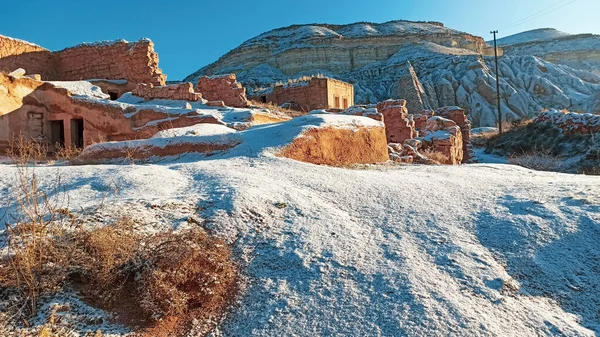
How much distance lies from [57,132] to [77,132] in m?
0.61

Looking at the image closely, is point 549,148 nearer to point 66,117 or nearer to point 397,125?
point 397,125

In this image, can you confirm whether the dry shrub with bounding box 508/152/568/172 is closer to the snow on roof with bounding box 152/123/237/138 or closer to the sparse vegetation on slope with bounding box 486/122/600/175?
the sparse vegetation on slope with bounding box 486/122/600/175

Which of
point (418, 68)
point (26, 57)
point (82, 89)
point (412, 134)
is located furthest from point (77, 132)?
point (418, 68)

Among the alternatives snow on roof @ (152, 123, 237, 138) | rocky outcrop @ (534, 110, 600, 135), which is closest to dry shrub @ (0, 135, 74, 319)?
snow on roof @ (152, 123, 237, 138)

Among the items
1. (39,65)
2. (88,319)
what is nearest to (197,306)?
(88,319)

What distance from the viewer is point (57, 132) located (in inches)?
467

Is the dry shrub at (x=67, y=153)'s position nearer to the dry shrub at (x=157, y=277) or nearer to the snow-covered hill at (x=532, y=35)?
the dry shrub at (x=157, y=277)

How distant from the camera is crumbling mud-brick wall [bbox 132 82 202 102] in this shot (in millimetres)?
12555

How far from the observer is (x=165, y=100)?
1240 cm

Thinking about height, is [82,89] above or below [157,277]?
above

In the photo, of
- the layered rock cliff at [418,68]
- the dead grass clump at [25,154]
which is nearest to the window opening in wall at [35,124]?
the dead grass clump at [25,154]

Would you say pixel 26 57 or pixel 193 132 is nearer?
pixel 193 132

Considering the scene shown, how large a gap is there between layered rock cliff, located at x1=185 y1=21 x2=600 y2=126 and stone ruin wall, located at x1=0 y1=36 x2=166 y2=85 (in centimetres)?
2062

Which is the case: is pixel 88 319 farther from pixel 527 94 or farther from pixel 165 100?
pixel 527 94
